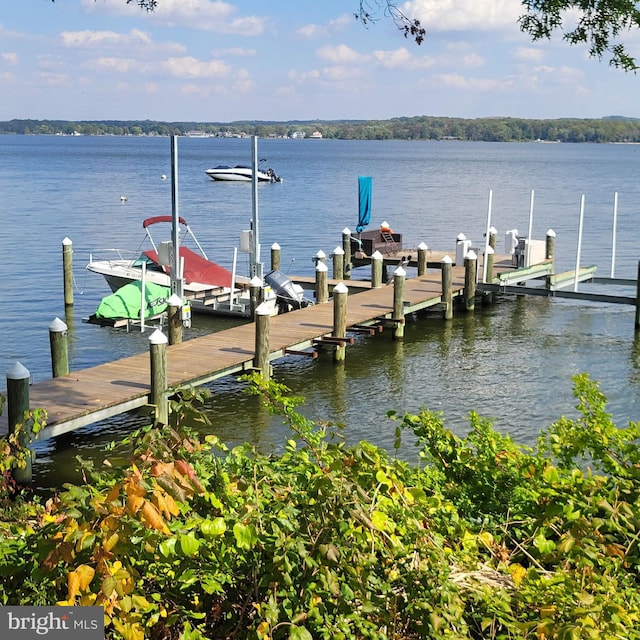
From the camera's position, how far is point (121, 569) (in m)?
3.49

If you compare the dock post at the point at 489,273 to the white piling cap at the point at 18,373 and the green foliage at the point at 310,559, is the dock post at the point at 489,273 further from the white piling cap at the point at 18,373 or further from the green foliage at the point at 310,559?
the green foliage at the point at 310,559

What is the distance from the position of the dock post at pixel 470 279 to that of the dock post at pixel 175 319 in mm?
8269

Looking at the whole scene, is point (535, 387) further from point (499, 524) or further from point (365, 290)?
point (499, 524)

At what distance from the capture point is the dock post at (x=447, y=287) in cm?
2081

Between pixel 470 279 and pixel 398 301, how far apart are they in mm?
3547

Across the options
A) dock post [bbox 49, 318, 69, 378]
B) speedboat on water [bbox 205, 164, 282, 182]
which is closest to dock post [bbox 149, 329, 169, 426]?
dock post [bbox 49, 318, 69, 378]

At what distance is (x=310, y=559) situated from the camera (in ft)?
11.9

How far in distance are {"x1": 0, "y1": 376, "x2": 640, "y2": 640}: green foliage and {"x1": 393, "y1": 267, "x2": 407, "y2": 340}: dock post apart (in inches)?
559

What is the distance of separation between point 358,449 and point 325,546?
2.96 feet

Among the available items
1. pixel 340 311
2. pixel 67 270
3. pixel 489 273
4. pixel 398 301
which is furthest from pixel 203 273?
pixel 489 273

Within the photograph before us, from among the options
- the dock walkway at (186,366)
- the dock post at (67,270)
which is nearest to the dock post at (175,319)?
the dock walkway at (186,366)

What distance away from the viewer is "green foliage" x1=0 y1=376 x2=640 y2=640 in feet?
11.7

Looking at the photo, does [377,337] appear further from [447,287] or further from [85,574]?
[85,574]

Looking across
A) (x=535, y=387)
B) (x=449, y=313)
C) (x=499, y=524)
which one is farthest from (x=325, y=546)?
(x=449, y=313)
